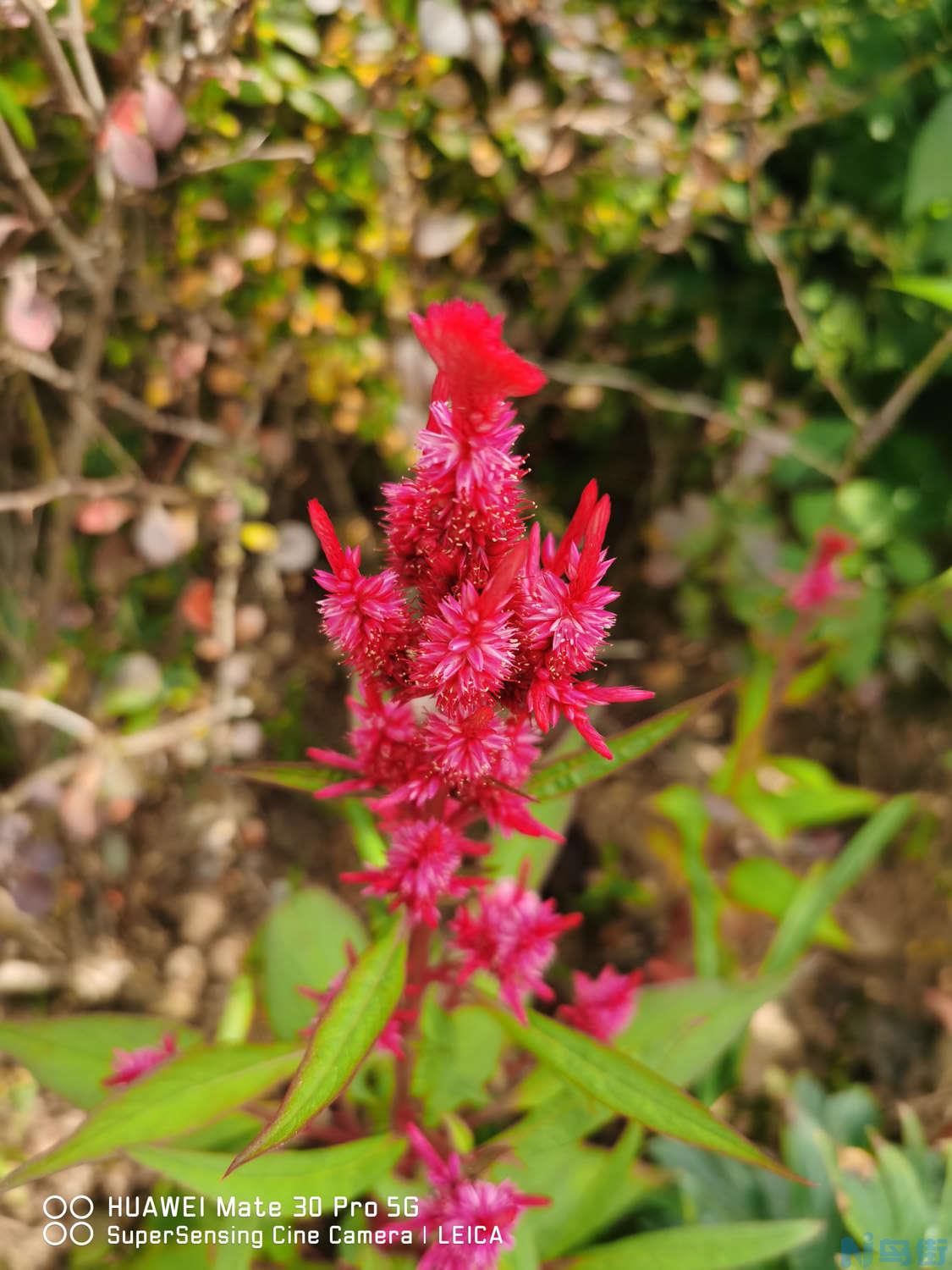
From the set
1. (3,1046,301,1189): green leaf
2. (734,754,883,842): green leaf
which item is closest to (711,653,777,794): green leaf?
(734,754,883,842): green leaf

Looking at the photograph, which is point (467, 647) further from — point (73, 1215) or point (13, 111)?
point (73, 1215)

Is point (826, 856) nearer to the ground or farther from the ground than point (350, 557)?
nearer to the ground

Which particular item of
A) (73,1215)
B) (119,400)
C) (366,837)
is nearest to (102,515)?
(119,400)

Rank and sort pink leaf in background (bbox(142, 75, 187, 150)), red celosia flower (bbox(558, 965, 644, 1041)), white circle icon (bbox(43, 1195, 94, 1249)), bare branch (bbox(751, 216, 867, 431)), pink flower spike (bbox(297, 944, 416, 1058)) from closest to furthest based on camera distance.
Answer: pink flower spike (bbox(297, 944, 416, 1058))
red celosia flower (bbox(558, 965, 644, 1041))
pink leaf in background (bbox(142, 75, 187, 150))
white circle icon (bbox(43, 1195, 94, 1249))
bare branch (bbox(751, 216, 867, 431))

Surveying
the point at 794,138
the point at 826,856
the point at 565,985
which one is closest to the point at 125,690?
the point at 565,985

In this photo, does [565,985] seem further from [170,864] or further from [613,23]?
→ [613,23]

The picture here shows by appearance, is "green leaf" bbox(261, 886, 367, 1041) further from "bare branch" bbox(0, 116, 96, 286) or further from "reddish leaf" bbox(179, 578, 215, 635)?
"bare branch" bbox(0, 116, 96, 286)
